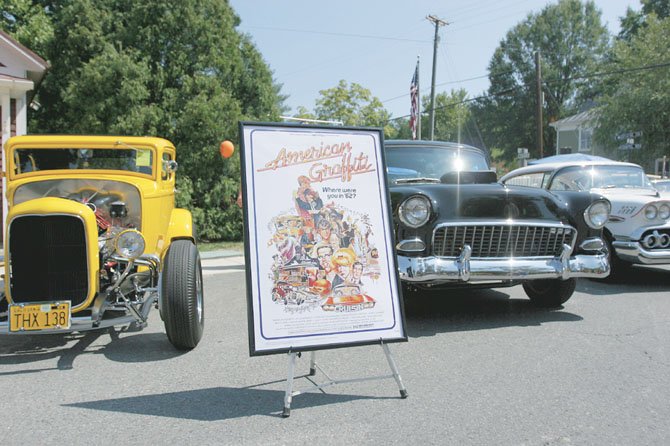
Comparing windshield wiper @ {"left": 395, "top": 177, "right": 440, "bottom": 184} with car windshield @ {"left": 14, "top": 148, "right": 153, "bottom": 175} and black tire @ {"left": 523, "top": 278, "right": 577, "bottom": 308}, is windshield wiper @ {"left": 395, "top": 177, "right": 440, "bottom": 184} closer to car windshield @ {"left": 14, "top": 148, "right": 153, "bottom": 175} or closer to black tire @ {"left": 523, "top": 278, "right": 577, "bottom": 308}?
black tire @ {"left": 523, "top": 278, "right": 577, "bottom": 308}

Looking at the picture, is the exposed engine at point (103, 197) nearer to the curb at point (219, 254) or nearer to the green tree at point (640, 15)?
the curb at point (219, 254)

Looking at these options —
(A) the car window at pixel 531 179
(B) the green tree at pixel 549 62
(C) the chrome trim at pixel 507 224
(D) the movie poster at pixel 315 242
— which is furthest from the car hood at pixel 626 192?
(B) the green tree at pixel 549 62

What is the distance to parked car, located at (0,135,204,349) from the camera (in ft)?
13.5

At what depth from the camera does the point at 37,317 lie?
3.93 metres

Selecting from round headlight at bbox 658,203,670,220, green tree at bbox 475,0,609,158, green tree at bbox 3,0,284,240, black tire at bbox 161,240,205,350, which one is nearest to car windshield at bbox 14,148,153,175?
black tire at bbox 161,240,205,350

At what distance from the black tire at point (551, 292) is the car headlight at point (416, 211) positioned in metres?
1.94

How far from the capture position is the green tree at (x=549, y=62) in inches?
1857

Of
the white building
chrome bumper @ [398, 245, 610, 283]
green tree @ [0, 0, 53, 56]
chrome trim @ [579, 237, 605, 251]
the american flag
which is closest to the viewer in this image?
chrome bumper @ [398, 245, 610, 283]

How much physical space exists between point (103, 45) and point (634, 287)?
11.6 meters

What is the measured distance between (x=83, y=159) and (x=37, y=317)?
6.83 ft

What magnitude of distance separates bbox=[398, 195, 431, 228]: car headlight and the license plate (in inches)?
107

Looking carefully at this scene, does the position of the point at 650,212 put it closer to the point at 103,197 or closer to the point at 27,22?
the point at 103,197

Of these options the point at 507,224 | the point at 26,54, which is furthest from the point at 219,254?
the point at 507,224

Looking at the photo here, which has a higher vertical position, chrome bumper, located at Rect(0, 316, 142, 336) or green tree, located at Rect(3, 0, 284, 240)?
green tree, located at Rect(3, 0, 284, 240)
